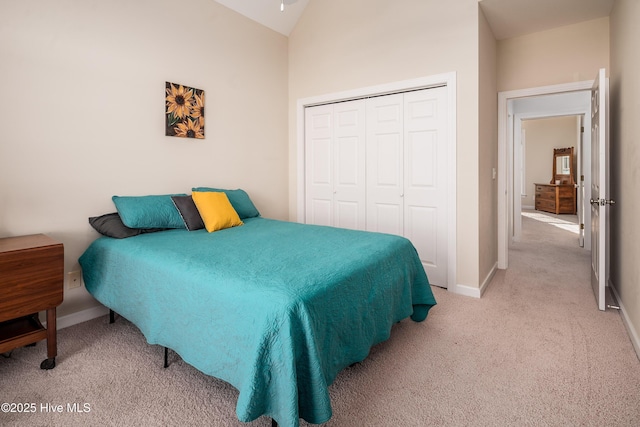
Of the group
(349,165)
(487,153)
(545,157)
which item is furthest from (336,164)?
(545,157)

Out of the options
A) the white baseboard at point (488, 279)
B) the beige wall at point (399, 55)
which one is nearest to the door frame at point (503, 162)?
the white baseboard at point (488, 279)

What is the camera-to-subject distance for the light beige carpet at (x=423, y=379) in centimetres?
157

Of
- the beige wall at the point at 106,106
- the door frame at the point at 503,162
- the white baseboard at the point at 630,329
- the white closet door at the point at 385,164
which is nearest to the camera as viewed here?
the white baseboard at the point at 630,329

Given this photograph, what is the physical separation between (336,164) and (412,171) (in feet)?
3.04

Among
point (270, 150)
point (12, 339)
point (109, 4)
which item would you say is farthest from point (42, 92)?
point (270, 150)

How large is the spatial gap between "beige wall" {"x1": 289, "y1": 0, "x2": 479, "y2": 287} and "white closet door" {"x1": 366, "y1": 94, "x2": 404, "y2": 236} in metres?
0.28

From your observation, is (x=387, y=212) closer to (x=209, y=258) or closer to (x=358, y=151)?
(x=358, y=151)

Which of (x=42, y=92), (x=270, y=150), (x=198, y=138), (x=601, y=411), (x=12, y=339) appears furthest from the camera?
(x=270, y=150)

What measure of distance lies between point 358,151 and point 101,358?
2.88m

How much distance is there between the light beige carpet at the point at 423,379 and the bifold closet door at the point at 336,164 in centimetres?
159

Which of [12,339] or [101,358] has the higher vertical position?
[12,339]

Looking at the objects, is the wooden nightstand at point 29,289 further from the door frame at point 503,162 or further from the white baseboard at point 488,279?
the door frame at point 503,162

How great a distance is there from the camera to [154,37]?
2.94 m

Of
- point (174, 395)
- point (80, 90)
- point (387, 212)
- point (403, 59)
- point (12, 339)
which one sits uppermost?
point (403, 59)
